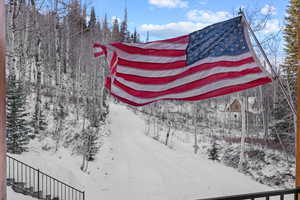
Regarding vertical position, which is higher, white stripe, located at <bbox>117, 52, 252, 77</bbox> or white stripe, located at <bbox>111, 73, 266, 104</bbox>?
white stripe, located at <bbox>117, 52, 252, 77</bbox>

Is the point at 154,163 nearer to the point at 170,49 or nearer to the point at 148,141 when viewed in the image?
the point at 148,141

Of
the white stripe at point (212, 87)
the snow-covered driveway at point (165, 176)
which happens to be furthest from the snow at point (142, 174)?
the white stripe at point (212, 87)

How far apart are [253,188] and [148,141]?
834 centimetres

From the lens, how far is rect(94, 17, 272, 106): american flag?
111 inches

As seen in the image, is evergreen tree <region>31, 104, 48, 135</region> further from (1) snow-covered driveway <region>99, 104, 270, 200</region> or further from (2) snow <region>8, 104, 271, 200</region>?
(1) snow-covered driveway <region>99, 104, 270, 200</region>

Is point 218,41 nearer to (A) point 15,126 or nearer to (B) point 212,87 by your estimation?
(B) point 212,87

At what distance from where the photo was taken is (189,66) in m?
2.95

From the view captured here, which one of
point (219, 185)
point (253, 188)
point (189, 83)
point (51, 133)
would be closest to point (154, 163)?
point (219, 185)

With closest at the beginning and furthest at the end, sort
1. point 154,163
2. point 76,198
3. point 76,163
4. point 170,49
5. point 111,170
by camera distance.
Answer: point 170,49 → point 76,198 → point 76,163 → point 111,170 → point 154,163

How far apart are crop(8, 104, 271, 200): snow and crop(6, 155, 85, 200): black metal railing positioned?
565 millimetres

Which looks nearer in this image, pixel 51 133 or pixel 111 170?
pixel 111 170

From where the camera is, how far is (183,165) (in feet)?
42.3

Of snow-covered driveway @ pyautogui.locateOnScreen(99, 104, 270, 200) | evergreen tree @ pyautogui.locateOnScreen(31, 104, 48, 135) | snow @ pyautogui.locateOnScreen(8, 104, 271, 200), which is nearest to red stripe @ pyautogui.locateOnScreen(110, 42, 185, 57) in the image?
snow @ pyautogui.locateOnScreen(8, 104, 271, 200)

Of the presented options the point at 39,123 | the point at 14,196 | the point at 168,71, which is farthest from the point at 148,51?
the point at 39,123
